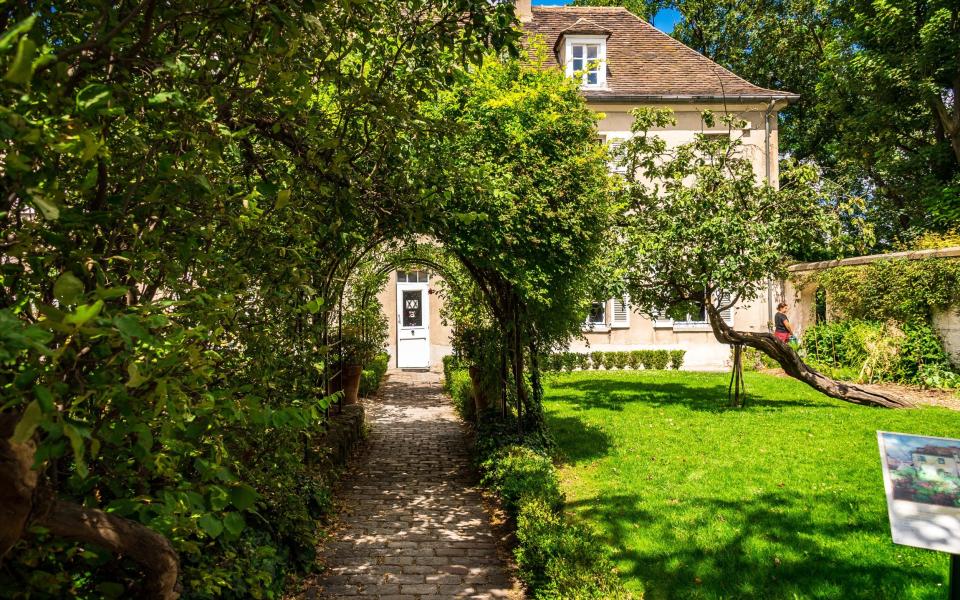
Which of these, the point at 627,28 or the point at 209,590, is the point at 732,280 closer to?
the point at 209,590

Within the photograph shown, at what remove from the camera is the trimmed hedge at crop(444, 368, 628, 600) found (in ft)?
13.9

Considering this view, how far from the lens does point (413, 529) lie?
21.3ft

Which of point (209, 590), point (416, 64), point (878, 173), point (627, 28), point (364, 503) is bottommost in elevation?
point (364, 503)

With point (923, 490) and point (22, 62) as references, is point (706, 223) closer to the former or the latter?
point (923, 490)

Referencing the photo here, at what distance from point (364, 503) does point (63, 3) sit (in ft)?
19.0

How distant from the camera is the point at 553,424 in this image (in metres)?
11.4

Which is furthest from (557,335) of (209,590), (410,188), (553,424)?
(209,590)

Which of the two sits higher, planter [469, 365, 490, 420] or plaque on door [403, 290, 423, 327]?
plaque on door [403, 290, 423, 327]

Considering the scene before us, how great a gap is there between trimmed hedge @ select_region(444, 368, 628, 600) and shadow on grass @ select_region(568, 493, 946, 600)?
437mm

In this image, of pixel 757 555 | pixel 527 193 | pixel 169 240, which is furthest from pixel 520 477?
pixel 169 240

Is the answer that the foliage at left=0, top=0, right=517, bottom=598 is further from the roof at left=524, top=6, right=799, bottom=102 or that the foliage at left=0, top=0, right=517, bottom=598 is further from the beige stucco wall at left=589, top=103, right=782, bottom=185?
the roof at left=524, top=6, right=799, bottom=102

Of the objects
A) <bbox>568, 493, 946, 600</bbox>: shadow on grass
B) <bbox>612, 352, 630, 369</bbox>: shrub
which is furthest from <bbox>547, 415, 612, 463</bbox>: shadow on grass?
<bbox>612, 352, 630, 369</bbox>: shrub

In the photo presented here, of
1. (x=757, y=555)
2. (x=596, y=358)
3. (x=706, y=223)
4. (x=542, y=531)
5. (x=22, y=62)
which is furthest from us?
(x=596, y=358)

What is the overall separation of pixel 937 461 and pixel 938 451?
59 millimetres
